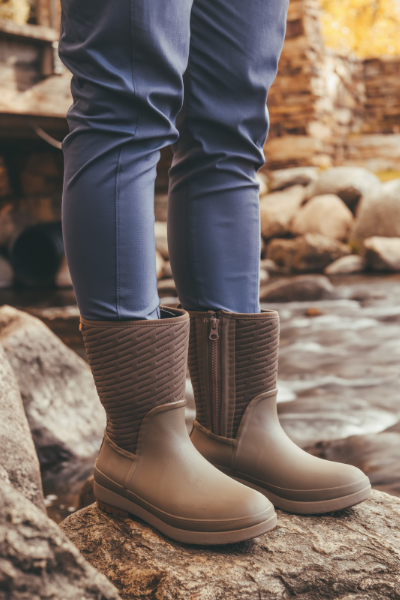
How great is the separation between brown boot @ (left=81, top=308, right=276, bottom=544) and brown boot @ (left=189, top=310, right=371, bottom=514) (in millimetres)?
94

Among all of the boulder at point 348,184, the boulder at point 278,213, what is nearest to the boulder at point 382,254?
the boulder at point 348,184

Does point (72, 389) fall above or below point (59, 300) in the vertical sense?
above

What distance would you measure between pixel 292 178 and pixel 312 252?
2.49 m

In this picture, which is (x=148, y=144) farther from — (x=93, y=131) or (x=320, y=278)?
(x=320, y=278)

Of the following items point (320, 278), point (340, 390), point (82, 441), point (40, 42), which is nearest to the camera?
point (82, 441)

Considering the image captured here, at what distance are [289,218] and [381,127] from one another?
14.0 feet

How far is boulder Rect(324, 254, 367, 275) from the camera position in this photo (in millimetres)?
6633

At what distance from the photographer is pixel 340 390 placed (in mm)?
2564

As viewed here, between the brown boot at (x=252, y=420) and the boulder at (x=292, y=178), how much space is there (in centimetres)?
838

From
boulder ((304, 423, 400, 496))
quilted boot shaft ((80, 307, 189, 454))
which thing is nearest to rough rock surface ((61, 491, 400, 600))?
quilted boot shaft ((80, 307, 189, 454))

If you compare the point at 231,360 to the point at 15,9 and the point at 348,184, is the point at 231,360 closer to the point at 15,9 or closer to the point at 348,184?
the point at 15,9

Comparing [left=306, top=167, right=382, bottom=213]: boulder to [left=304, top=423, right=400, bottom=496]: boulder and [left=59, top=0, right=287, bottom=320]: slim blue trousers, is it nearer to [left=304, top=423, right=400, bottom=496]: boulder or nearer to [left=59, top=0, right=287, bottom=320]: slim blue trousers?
[left=304, top=423, right=400, bottom=496]: boulder

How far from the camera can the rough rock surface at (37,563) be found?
526 mm

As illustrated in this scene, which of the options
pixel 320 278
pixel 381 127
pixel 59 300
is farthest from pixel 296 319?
pixel 381 127
